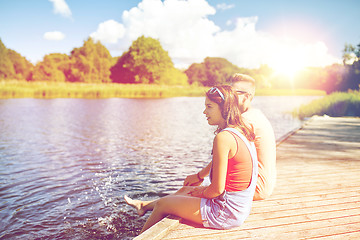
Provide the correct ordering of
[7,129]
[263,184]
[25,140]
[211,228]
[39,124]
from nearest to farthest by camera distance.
A: [211,228] → [263,184] → [25,140] → [7,129] → [39,124]

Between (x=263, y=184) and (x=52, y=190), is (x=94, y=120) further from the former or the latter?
(x=263, y=184)

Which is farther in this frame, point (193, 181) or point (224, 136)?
point (193, 181)

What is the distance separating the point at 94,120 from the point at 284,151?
38.8 feet

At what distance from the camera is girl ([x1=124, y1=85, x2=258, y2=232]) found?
2.40 metres

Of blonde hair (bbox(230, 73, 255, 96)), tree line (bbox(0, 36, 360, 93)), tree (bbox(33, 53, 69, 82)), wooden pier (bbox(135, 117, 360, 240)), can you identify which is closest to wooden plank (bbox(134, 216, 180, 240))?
wooden pier (bbox(135, 117, 360, 240))

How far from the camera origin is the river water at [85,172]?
14.8ft

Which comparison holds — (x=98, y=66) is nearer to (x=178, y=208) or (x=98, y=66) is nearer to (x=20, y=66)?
(x=20, y=66)

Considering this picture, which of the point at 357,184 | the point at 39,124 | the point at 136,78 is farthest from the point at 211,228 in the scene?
the point at 136,78

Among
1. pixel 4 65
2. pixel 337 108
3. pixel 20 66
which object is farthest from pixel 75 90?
pixel 20 66

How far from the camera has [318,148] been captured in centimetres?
710

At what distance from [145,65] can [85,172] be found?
51451 millimetres

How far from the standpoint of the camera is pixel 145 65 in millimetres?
57031

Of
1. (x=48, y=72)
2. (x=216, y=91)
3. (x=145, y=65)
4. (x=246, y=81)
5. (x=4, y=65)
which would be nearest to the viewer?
(x=216, y=91)

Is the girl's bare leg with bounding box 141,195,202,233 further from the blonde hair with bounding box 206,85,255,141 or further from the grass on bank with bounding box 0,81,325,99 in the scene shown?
the grass on bank with bounding box 0,81,325,99
